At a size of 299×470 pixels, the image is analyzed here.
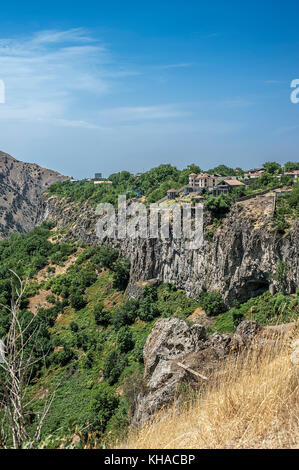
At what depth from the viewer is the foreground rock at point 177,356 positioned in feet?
27.8

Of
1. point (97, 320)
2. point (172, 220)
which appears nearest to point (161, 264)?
point (172, 220)

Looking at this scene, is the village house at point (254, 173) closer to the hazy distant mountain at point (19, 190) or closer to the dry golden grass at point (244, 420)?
the dry golden grass at point (244, 420)

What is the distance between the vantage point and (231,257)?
90.0 ft

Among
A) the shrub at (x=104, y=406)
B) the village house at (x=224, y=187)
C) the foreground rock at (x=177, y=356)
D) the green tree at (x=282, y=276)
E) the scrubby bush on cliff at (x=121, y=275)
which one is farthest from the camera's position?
the scrubby bush on cliff at (x=121, y=275)

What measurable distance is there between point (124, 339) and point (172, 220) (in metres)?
10.9

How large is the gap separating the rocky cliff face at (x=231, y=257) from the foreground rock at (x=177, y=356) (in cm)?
1286

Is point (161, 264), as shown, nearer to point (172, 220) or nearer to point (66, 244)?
point (172, 220)

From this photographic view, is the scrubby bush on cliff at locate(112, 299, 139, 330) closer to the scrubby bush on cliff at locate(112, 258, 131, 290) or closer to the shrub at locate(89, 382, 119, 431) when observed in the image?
the scrubby bush on cliff at locate(112, 258, 131, 290)

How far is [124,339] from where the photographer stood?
93.9 ft

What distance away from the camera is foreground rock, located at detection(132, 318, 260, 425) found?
848cm

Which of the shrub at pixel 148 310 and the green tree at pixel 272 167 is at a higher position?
the green tree at pixel 272 167

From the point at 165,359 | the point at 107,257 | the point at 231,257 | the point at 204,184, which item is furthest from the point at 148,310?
→ the point at 165,359

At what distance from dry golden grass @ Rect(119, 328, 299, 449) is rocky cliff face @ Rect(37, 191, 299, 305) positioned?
66.7 ft

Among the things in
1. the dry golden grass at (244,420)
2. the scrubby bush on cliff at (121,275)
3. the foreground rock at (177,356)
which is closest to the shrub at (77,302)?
the scrubby bush on cliff at (121,275)
